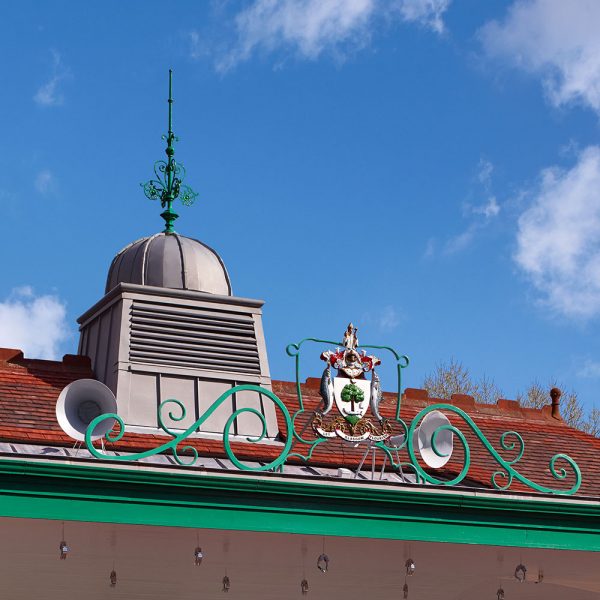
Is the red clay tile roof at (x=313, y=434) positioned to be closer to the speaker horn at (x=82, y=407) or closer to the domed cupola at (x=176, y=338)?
the domed cupola at (x=176, y=338)

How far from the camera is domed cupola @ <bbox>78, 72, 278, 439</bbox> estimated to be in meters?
18.5

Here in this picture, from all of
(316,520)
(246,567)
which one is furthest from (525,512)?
(246,567)

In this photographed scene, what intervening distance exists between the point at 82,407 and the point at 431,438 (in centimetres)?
357

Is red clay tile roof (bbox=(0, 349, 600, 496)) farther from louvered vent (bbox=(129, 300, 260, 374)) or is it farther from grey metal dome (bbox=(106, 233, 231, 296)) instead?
grey metal dome (bbox=(106, 233, 231, 296))

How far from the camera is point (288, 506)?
1329 cm

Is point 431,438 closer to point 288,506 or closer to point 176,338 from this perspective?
point 288,506

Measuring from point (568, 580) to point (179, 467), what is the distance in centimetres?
547

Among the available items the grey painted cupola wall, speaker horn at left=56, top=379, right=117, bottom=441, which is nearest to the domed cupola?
the grey painted cupola wall

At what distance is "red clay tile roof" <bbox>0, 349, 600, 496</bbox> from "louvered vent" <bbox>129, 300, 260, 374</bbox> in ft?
3.09

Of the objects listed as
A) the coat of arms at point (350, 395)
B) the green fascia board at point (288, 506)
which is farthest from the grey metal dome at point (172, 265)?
the green fascia board at point (288, 506)

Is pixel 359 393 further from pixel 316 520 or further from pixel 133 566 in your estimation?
pixel 133 566

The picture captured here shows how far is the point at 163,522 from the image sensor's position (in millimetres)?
12867

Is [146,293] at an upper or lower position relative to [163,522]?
upper

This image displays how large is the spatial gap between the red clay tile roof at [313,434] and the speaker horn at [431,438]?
2496 millimetres
